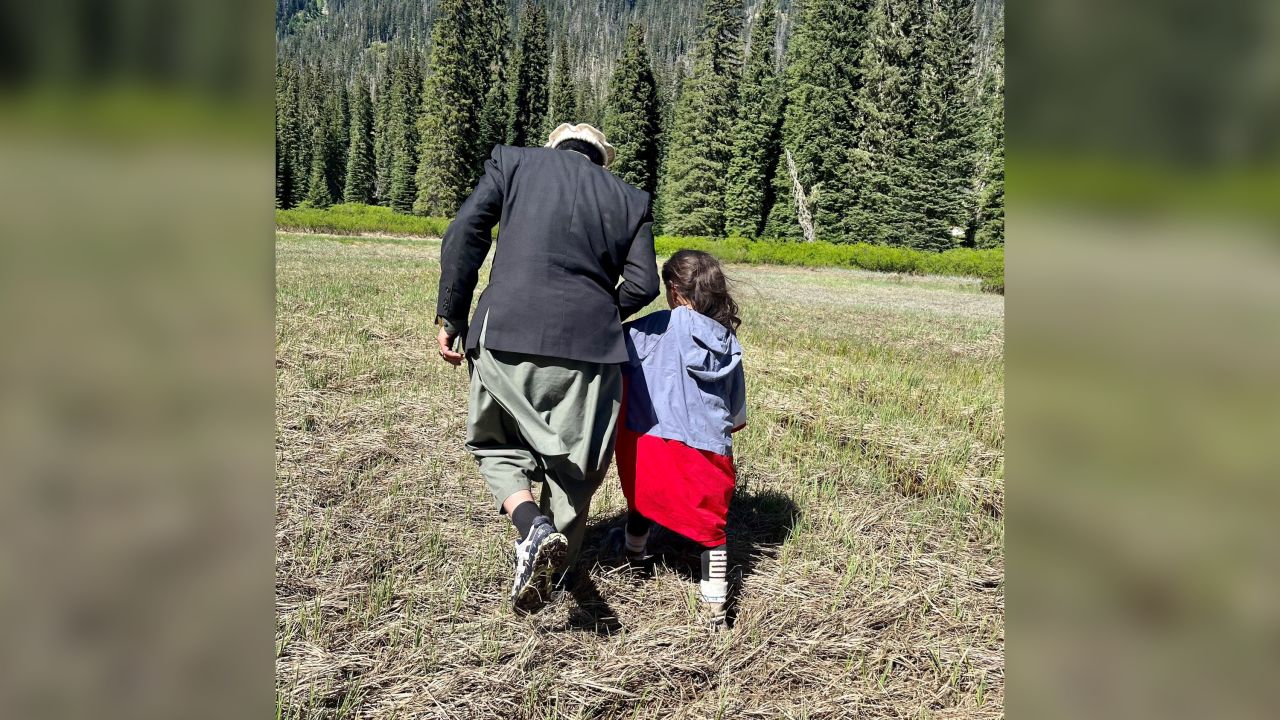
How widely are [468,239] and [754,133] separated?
113 feet

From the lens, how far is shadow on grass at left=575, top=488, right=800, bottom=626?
10.9 ft

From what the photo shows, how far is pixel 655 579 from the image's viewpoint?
129 inches

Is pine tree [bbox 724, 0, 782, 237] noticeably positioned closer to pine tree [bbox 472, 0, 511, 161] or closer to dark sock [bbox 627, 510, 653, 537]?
pine tree [bbox 472, 0, 511, 161]

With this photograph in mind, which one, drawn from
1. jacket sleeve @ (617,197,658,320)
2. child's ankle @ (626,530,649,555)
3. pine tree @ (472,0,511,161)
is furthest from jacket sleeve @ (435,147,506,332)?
pine tree @ (472,0,511,161)

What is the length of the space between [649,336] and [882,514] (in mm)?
1863

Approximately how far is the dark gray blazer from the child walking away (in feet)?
0.90

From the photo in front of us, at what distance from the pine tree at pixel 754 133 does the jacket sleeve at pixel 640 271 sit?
33.8 m

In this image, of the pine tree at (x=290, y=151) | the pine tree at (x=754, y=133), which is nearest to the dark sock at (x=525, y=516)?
the pine tree at (x=754, y=133)

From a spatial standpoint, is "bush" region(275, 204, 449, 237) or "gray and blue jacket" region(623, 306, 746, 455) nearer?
"gray and blue jacket" region(623, 306, 746, 455)

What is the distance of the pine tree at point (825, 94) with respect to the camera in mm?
32781

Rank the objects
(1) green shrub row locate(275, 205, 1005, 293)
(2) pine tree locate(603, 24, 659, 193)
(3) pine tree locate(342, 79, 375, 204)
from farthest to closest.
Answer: (3) pine tree locate(342, 79, 375, 204)
(2) pine tree locate(603, 24, 659, 193)
(1) green shrub row locate(275, 205, 1005, 293)

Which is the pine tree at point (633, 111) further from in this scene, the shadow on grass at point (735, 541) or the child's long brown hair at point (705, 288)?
the child's long brown hair at point (705, 288)
